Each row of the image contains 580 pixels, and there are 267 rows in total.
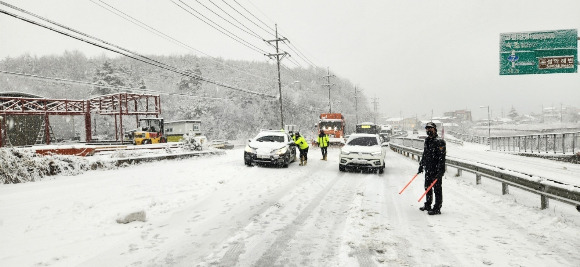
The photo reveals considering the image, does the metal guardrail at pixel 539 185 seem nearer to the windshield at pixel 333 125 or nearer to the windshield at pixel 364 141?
the windshield at pixel 364 141

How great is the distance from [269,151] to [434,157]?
27.0 feet

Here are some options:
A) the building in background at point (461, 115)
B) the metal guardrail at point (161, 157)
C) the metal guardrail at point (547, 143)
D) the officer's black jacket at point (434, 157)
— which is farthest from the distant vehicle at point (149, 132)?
the building in background at point (461, 115)

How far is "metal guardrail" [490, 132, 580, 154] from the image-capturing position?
61.6ft

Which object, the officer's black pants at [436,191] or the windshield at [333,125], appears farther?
the windshield at [333,125]

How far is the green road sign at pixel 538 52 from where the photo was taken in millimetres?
16484

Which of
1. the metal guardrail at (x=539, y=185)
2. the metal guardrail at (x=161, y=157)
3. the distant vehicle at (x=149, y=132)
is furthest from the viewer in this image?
the distant vehicle at (x=149, y=132)

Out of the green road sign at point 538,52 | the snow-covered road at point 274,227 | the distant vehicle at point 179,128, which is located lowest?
the snow-covered road at point 274,227

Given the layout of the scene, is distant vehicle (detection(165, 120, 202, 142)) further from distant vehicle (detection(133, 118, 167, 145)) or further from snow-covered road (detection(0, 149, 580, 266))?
snow-covered road (detection(0, 149, 580, 266))

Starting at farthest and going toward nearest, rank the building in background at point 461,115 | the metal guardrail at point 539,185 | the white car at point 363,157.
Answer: the building in background at point 461,115, the white car at point 363,157, the metal guardrail at point 539,185

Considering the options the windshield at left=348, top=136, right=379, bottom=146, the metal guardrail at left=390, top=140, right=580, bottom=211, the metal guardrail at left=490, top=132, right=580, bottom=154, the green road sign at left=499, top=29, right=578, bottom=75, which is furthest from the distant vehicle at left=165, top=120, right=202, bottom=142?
the metal guardrail at left=390, top=140, right=580, bottom=211

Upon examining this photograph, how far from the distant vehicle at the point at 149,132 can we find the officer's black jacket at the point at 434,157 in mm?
28281

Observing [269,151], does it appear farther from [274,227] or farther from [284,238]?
[284,238]

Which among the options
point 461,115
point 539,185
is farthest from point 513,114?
point 539,185

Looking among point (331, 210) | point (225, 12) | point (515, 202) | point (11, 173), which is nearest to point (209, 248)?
point (331, 210)
